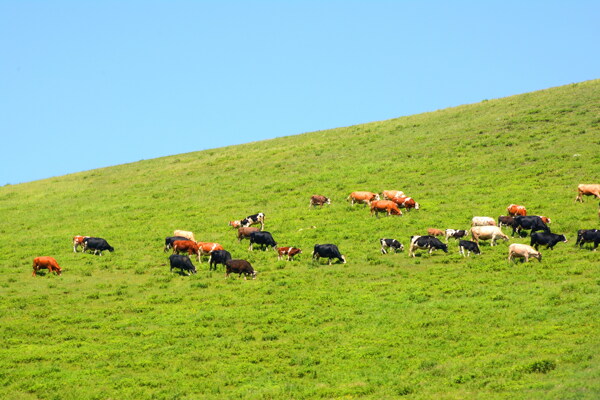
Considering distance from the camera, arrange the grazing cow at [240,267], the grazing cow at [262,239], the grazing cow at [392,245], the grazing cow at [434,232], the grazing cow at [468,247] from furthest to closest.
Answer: the grazing cow at [262,239], the grazing cow at [434,232], the grazing cow at [392,245], the grazing cow at [468,247], the grazing cow at [240,267]

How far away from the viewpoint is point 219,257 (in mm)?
30750

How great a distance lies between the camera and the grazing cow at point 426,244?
100 ft

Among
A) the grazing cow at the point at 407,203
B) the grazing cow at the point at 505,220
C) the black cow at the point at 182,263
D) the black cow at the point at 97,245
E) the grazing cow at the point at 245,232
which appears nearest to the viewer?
the black cow at the point at 182,263

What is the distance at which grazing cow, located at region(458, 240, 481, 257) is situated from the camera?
98.5 feet

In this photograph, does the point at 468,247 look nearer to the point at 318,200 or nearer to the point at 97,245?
the point at 318,200

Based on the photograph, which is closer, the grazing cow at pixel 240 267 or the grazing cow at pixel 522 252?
the grazing cow at pixel 522 252

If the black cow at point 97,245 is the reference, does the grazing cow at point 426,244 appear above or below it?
below

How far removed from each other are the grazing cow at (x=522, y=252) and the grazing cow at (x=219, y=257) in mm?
11738

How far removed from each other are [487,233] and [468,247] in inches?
66.2

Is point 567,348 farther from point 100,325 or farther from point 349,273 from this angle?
point 100,325

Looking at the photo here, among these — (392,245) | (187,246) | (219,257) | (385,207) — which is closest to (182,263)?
(219,257)

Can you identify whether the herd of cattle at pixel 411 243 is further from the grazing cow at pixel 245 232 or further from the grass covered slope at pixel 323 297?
the grass covered slope at pixel 323 297

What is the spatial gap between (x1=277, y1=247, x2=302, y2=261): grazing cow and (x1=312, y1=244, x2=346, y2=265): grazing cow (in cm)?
100

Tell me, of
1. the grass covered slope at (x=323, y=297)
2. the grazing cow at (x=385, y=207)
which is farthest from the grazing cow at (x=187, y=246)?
the grazing cow at (x=385, y=207)
